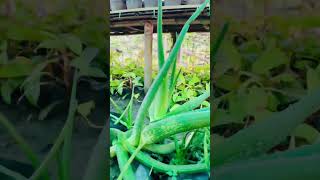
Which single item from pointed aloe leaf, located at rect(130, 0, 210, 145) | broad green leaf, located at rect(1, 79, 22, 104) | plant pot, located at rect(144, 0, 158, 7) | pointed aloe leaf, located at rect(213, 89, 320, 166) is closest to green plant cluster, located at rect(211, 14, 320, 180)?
pointed aloe leaf, located at rect(213, 89, 320, 166)

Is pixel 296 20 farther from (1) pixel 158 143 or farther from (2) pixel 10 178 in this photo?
→ (2) pixel 10 178

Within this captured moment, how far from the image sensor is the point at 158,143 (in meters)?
1.01

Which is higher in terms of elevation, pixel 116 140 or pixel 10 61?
pixel 10 61

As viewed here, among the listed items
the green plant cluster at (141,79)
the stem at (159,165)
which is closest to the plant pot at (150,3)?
the green plant cluster at (141,79)

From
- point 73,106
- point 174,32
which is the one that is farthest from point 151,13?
point 73,106

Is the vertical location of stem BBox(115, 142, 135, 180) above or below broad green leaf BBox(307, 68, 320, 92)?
below

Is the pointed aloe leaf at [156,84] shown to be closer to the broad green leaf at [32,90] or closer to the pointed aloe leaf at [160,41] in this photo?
the pointed aloe leaf at [160,41]

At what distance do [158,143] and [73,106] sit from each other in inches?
14.0

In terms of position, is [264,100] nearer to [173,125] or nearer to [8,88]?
[173,125]

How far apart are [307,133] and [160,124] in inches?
16.7

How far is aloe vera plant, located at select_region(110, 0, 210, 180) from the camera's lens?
3.03 feet

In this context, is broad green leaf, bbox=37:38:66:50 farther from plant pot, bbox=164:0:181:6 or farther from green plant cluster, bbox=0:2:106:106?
plant pot, bbox=164:0:181:6

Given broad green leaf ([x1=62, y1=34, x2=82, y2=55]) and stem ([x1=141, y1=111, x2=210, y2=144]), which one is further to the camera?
stem ([x1=141, y1=111, x2=210, y2=144])

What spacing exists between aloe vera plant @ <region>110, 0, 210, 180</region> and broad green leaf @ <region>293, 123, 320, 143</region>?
0.28 meters
